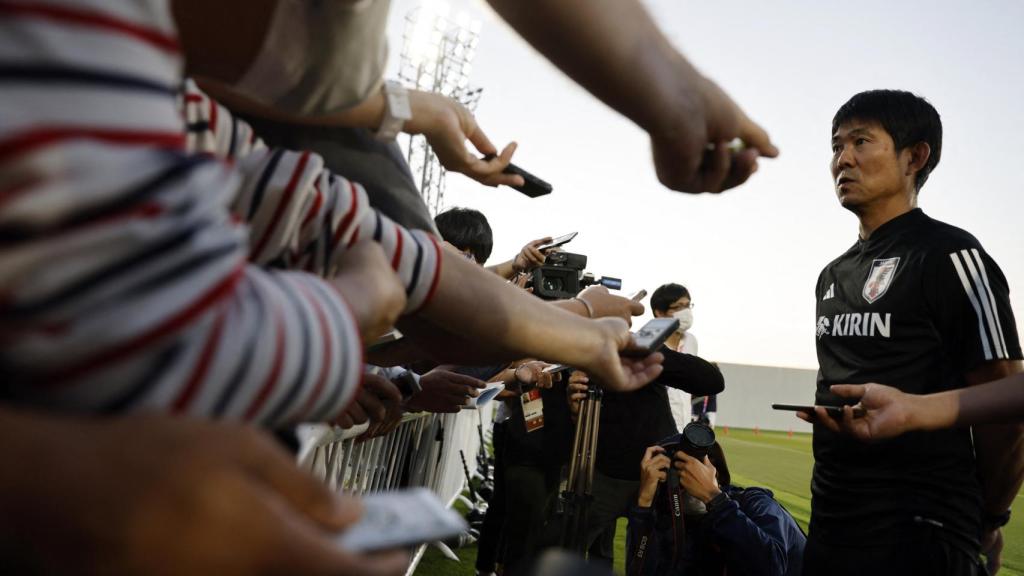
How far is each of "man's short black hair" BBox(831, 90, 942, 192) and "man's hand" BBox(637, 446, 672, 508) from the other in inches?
59.2

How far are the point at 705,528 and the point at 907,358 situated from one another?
42.8 inches

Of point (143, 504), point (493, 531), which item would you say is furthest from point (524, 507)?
point (143, 504)

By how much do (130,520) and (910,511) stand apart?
202 centimetres

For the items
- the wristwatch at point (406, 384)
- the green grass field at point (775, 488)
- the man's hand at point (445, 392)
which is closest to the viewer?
the wristwatch at point (406, 384)

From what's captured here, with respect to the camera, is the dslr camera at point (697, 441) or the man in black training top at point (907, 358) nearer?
the man in black training top at point (907, 358)

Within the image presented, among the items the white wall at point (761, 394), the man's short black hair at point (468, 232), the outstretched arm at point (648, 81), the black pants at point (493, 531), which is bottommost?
the black pants at point (493, 531)

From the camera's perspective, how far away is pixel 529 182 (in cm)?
130

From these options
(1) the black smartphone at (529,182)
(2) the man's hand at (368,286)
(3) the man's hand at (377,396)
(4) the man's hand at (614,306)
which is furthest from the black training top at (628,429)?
(2) the man's hand at (368,286)

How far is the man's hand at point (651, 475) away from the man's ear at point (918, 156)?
1483 millimetres

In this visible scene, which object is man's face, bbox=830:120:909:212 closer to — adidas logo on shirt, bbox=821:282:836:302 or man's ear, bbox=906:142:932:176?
man's ear, bbox=906:142:932:176

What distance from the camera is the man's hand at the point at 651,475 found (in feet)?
9.75

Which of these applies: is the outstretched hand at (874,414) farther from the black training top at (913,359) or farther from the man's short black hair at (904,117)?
the man's short black hair at (904,117)

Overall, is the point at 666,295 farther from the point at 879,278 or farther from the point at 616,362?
the point at 616,362

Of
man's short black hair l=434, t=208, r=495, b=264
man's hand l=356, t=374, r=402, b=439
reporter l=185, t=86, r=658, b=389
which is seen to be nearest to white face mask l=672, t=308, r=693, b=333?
man's short black hair l=434, t=208, r=495, b=264
